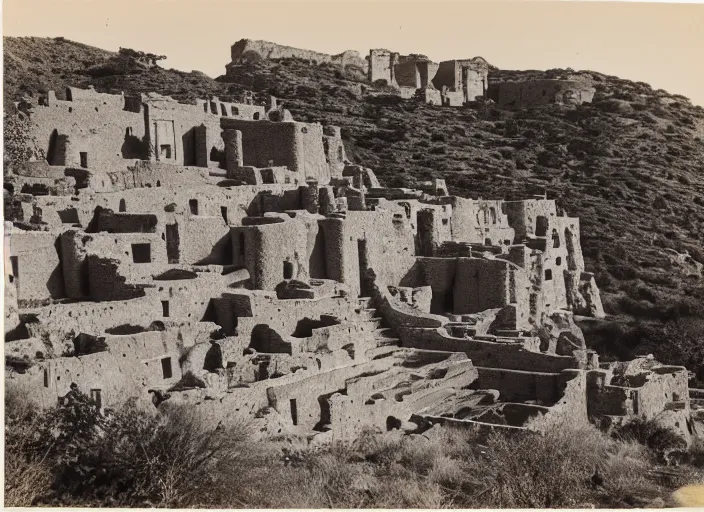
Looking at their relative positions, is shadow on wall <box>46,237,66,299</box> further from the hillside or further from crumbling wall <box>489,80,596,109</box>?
crumbling wall <box>489,80,596,109</box>

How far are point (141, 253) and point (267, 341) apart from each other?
359 centimetres

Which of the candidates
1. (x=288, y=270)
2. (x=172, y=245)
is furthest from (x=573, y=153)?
(x=172, y=245)

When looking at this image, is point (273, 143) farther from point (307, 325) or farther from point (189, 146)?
point (307, 325)

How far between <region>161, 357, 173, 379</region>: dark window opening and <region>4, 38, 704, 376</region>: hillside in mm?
12512

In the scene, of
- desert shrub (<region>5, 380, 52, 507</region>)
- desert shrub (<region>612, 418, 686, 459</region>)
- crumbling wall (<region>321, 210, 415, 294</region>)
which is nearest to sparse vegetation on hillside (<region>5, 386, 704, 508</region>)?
desert shrub (<region>5, 380, 52, 507</region>)

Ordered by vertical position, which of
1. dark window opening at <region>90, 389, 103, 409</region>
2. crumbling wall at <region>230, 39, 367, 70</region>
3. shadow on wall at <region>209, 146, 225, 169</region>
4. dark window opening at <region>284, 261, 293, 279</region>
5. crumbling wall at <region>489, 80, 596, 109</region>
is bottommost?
dark window opening at <region>90, 389, 103, 409</region>

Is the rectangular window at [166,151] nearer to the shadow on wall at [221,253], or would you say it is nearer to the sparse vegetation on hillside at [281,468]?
the shadow on wall at [221,253]

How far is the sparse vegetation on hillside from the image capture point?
15.1 metres

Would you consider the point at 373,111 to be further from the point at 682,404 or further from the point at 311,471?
the point at 311,471

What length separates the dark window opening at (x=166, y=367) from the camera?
18.8 metres

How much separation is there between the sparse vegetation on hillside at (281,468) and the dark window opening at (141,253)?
21.2ft

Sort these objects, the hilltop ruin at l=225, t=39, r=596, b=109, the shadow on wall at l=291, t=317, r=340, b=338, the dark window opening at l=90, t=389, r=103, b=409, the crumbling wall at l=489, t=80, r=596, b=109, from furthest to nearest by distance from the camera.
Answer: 1. the crumbling wall at l=489, t=80, r=596, b=109
2. the hilltop ruin at l=225, t=39, r=596, b=109
3. the shadow on wall at l=291, t=317, r=340, b=338
4. the dark window opening at l=90, t=389, r=103, b=409

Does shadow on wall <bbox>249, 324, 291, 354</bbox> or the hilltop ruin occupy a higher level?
the hilltop ruin

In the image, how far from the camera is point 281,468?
16.2 metres
